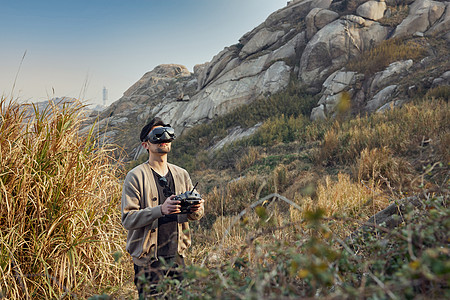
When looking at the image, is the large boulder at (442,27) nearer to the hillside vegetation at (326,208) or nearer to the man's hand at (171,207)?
the hillside vegetation at (326,208)

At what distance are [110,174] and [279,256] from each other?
10.7ft

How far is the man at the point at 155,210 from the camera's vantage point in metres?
2.59

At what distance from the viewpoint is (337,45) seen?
55.8 ft

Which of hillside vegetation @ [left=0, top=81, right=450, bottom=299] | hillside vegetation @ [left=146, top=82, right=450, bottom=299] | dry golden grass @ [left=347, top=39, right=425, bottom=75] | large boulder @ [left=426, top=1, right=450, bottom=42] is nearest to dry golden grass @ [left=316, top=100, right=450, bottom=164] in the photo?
hillside vegetation @ [left=146, top=82, right=450, bottom=299]

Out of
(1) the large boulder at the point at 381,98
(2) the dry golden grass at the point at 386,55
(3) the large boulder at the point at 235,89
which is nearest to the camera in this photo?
(1) the large boulder at the point at 381,98

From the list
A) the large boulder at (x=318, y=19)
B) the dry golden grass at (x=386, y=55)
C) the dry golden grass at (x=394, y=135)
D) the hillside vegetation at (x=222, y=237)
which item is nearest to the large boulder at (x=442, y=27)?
the dry golden grass at (x=386, y=55)

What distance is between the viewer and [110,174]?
4273 mm

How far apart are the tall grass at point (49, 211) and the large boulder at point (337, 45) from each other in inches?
608

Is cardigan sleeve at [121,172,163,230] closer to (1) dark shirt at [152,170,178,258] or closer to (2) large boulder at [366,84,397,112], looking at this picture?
(1) dark shirt at [152,170,178,258]

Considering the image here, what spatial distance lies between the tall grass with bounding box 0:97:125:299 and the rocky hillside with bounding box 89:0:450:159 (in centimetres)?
1104

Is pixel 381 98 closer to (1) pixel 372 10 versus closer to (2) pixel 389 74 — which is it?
(2) pixel 389 74

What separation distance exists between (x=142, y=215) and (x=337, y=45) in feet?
57.9

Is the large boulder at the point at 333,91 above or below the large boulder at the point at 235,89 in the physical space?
below

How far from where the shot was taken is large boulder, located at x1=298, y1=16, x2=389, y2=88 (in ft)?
55.4
